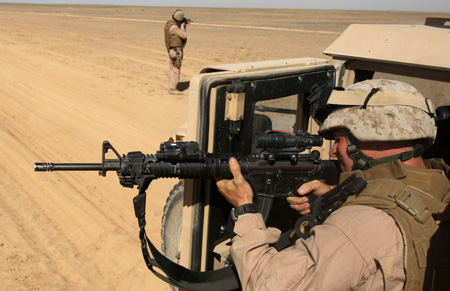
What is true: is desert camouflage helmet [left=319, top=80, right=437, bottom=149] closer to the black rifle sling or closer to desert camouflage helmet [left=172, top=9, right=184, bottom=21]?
the black rifle sling

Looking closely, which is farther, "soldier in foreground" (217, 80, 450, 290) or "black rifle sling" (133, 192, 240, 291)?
"black rifle sling" (133, 192, 240, 291)

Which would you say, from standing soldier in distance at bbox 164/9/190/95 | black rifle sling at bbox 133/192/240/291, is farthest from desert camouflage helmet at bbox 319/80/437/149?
standing soldier in distance at bbox 164/9/190/95

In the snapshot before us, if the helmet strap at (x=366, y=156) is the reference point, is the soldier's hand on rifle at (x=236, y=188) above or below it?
below

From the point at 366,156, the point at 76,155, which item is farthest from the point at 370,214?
the point at 76,155

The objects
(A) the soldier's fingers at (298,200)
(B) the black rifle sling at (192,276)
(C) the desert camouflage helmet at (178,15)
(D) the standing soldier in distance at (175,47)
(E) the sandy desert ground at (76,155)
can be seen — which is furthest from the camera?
(D) the standing soldier in distance at (175,47)

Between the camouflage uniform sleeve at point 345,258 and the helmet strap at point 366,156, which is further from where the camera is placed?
the helmet strap at point 366,156

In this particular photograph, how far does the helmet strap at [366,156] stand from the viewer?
236 cm

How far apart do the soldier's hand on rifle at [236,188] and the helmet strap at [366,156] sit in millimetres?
611

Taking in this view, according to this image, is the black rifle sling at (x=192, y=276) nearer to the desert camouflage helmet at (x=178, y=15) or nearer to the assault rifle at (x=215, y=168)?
the assault rifle at (x=215, y=168)

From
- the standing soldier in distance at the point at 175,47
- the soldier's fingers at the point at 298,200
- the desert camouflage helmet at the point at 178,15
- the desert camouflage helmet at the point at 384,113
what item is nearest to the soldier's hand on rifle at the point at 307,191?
the soldier's fingers at the point at 298,200

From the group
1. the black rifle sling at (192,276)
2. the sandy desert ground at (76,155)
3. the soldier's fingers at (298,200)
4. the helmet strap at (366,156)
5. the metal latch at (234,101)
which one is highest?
the metal latch at (234,101)

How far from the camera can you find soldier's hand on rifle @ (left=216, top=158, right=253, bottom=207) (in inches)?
105

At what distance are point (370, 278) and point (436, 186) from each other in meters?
0.58

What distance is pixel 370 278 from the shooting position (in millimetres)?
1992
